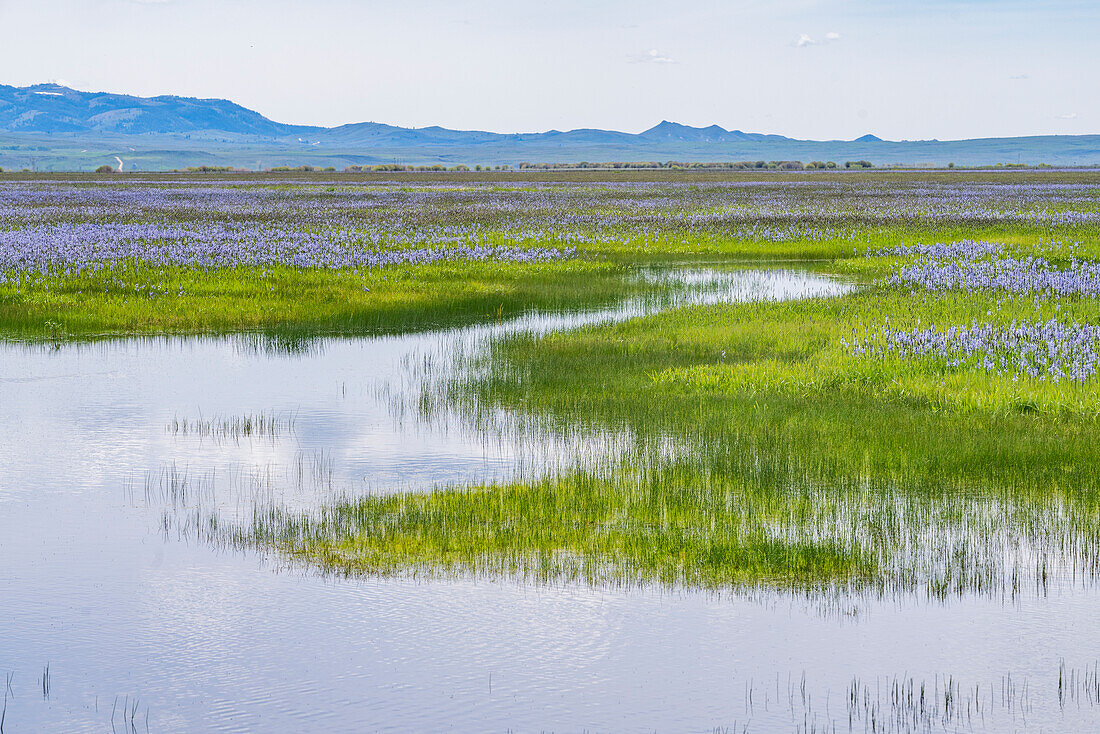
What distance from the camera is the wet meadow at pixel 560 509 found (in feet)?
19.8

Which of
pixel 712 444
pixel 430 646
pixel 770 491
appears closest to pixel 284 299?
pixel 712 444

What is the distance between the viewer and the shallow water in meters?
5.72

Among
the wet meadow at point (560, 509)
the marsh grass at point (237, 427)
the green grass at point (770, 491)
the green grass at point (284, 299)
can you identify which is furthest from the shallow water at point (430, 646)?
the green grass at point (284, 299)

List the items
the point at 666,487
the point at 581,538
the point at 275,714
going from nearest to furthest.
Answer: the point at 275,714, the point at 581,538, the point at 666,487

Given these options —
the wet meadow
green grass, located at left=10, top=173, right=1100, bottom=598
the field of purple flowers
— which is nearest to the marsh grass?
the wet meadow

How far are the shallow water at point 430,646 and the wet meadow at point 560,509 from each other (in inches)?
1.0

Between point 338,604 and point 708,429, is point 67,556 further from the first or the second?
point 708,429

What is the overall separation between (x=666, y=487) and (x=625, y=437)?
1996 millimetres

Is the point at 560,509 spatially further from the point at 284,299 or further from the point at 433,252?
the point at 433,252

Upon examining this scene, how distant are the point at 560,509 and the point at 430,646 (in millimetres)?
2770

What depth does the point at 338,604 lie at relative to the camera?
7199 mm

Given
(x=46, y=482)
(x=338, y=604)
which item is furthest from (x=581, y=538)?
(x=46, y=482)

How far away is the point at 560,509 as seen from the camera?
9.17 m

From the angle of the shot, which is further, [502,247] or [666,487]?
[502,247]
